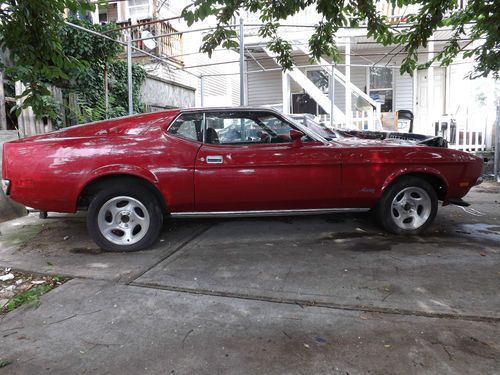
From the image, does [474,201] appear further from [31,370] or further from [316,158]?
[31,370]

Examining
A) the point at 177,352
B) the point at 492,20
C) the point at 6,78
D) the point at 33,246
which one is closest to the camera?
the point at 177,352

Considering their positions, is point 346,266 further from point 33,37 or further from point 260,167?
point 33,37

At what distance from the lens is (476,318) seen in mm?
3031

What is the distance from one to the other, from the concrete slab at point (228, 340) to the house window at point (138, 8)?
1500cm

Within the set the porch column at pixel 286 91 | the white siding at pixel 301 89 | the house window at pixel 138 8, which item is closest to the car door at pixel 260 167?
the porch column at pixel 286 91

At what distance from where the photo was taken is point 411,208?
5.05 meters

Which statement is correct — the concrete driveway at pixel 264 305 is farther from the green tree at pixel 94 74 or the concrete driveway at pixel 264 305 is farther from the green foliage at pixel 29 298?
the green tree at pixel 94 74

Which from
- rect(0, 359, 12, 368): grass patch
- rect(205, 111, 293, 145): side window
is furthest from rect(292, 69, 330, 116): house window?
rect(0, 359, 12, 368): grass patch

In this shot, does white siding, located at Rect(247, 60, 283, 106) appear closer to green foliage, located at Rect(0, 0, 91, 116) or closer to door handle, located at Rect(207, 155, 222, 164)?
door handle, located at Rect(207, 155, 222, 164)

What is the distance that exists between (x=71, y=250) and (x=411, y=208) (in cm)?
392

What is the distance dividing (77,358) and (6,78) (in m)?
5.76

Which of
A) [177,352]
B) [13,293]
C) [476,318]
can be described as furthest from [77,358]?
[476,318]

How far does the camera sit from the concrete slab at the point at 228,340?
97.7 inches

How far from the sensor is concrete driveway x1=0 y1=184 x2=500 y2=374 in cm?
255
